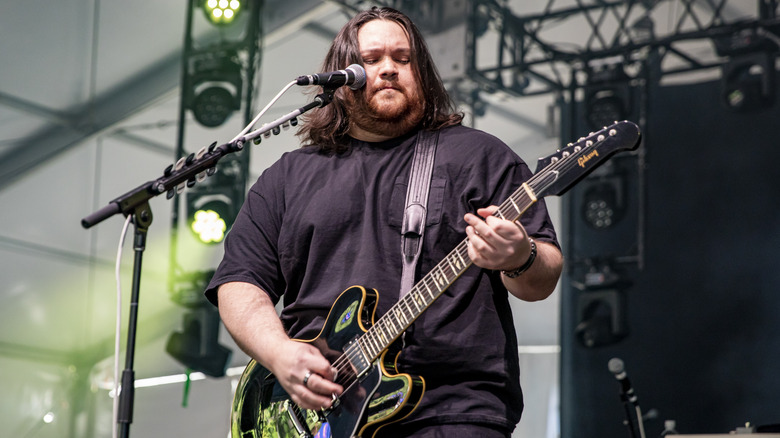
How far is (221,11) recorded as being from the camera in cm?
670

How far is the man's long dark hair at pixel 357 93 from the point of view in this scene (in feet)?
8.09

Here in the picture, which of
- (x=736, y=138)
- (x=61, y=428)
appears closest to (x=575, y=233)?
(x=736, y=138)

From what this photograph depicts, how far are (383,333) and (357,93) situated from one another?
72 cm

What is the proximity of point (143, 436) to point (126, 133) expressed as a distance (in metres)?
2.91

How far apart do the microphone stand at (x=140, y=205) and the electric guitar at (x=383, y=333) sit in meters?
0.41

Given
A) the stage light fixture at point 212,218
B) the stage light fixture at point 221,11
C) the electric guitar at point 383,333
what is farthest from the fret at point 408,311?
the stage light fixture at point 221,11

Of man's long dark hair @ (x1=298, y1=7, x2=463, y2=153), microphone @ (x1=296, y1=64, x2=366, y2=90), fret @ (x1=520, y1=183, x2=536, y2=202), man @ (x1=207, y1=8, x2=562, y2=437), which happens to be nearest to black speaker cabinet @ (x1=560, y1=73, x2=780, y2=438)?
man's long dark hair @ (x1=298, y1=7, x2=463, y2=153)

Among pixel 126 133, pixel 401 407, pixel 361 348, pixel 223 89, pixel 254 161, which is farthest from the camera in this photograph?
pixel 254 161

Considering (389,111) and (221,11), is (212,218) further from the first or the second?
(389,111)

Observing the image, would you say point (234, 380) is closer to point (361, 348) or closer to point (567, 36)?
point (567, 36)

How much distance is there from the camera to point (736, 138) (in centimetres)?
779

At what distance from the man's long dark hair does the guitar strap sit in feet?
0.54

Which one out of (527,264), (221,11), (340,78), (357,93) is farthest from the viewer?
(221,11)

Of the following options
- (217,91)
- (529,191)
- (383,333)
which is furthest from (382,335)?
(217,91)
